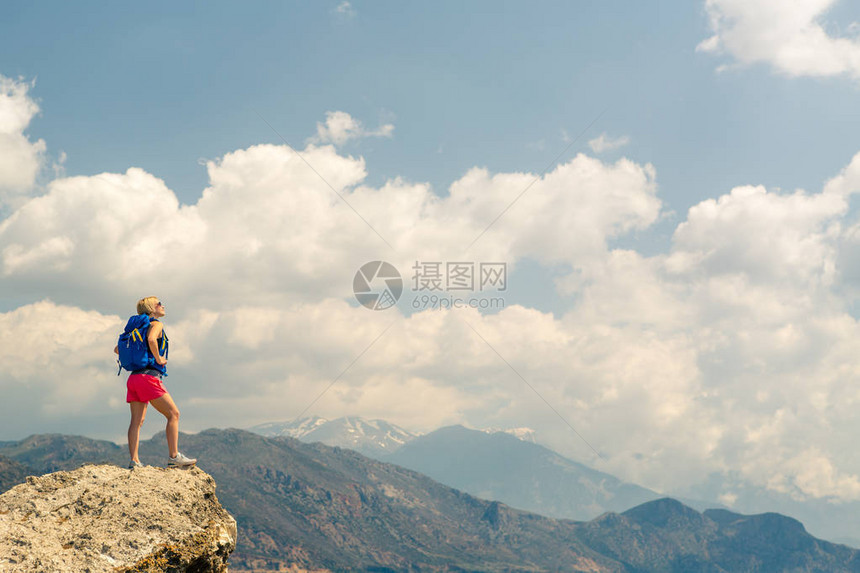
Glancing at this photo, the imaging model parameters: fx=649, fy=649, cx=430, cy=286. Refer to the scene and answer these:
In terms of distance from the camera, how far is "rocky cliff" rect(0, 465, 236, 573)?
38.4 feet

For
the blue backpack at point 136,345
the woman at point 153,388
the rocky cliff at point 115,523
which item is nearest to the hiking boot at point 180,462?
the woman at point 153,388

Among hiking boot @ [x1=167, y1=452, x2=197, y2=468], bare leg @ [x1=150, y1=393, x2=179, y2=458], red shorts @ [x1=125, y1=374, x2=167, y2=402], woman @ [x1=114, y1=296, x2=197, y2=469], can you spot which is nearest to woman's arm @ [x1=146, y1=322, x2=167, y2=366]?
woman @ [x1=114, y1=296, x2=197, y2=469]

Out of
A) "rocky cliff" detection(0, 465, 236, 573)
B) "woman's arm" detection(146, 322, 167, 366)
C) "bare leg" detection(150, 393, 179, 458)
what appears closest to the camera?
"rocky cliff" detection(0, 465, 236, 573)

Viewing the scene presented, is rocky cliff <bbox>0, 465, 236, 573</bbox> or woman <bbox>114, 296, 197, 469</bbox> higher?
woman <bbox>114, 296, 197, 469</bbox>

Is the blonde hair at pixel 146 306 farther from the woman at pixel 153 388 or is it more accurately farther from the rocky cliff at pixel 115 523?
the rocky cliff at pixel 115 523

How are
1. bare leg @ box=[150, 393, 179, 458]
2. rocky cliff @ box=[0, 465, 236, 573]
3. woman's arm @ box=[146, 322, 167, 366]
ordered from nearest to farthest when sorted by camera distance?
rocky cliff @ box=[0, 465, 236, 573] → woman's arm @ box=[146, 322, 167, 366] → bare leg @ box=[150, 393, 179, 458]

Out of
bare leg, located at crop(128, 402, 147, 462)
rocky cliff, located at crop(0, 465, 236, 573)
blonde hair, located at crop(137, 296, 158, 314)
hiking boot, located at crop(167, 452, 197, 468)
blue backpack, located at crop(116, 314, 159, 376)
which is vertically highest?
blonde hair, located at crop(137, 296, 158, 314)

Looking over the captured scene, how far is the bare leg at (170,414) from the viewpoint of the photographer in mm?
15922

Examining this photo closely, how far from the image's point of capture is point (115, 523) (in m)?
12.6

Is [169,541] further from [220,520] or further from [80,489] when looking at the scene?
[80,489]

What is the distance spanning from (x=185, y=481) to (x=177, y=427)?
221 cm

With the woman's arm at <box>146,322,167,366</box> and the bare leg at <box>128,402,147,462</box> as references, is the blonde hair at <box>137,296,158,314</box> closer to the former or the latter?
the woman's arm at <box>146,322,167,366</box>

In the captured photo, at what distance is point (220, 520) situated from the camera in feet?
47.1

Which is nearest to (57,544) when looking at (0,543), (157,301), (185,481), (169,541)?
(0,543)
